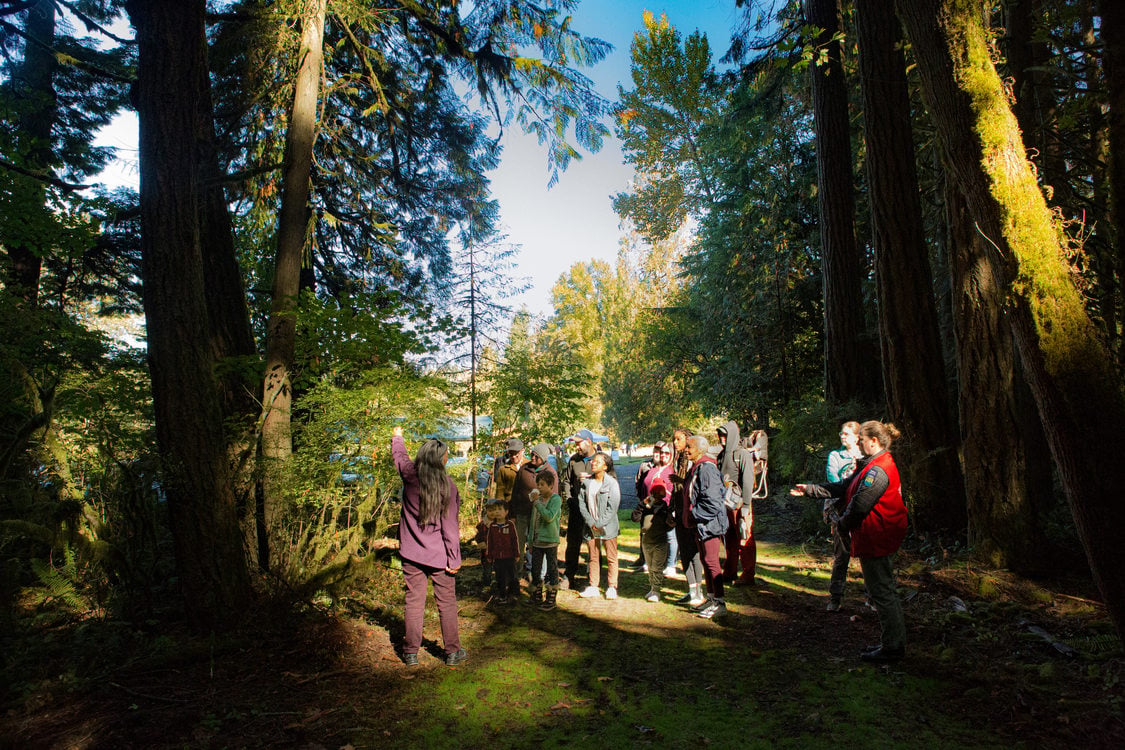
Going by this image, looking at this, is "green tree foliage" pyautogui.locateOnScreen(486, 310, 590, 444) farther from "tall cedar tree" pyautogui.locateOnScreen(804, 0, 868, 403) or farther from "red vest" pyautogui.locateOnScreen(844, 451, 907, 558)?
"red vest" pyautogui.locateOnScreen(844, 451, 907, 558)

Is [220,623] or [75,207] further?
[75,207]

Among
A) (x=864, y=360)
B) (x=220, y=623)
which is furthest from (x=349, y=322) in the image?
(x=864, y=360)

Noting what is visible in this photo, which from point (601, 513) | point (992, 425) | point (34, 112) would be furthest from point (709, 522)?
point (34, 112)

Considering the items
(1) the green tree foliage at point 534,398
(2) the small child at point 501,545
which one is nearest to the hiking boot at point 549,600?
(2) the small child at point 501,545

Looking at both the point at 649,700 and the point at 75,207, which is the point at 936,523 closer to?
the point at 649,700

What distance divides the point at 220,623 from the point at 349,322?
363 cm

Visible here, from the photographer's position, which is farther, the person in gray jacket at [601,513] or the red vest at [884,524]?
the person in gray jacket at [601,513]

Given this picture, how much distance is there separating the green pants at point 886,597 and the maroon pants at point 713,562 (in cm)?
173

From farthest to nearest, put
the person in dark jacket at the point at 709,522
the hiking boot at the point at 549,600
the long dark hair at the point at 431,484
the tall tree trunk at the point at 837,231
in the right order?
the tall tree trunk at the point at 837,231, the hiking boot at the point at 549,600, the person in dark jacket at the point at 709,522, the long dark hair at the point at 431,484

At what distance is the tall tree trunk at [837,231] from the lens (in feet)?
37.9

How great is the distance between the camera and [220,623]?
5098mm

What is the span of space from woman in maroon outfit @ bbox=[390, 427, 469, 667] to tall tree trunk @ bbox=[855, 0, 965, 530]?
23.9ft

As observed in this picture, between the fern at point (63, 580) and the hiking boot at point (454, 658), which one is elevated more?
the fern at point (63, 580)

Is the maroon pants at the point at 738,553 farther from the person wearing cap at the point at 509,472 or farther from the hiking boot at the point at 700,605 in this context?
the person wearing cap at the point at 509,472
